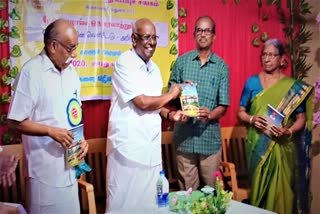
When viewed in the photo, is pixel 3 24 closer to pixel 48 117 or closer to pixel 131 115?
pixel 48 117

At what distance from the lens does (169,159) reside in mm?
3191

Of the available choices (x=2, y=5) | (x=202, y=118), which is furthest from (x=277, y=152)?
(x=2, y=5)

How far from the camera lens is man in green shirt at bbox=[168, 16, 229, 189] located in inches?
119

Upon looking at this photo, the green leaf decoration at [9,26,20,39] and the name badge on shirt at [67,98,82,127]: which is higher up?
the green leaf decoration at [9,26,20,39]

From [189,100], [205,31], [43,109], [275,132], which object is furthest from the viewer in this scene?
[275,132]

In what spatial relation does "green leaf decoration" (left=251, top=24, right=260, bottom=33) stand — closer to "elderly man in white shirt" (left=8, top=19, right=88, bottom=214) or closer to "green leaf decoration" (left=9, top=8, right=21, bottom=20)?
"elderly man in white shirt" (left=8, top=19, right=88, bottom=214)

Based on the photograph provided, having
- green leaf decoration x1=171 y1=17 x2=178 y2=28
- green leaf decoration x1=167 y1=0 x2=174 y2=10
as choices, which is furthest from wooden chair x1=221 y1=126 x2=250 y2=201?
green leaf decoration x1=167 y1=0 x2=174 y2=10

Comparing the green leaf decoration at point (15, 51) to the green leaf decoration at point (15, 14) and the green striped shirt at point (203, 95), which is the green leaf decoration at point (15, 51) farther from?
the green striped shirt at point (203, 95)

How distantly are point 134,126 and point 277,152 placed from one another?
3.75ft

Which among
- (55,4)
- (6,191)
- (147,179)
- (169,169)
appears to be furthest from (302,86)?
(6,191)

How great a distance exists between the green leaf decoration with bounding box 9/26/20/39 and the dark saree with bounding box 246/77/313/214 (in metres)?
1.68

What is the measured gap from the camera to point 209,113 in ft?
9.80

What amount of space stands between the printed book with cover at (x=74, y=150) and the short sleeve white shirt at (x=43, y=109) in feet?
0.09

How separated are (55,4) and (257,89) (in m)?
1.53
